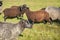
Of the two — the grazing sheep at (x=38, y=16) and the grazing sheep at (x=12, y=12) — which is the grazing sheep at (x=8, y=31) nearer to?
the grazing sheep at (x=38, y=16)

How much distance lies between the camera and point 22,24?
11500 mm

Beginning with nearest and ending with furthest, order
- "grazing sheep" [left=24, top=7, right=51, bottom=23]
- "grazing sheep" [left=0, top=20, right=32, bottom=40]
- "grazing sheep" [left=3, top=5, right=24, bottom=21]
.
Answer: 1. "grazing sheep" [left=0, top=20, right=32, bottom=40]
2. "grazing sheep" [left=24, top=7, right=51, bottom=23]
3. "grazing sheep" [left=3, top=5, right=24, bottom=21]

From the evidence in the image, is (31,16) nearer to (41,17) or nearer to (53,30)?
(41,17)

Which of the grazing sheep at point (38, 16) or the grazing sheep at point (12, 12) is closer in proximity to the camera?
the grazing sheep at point (38, 16)

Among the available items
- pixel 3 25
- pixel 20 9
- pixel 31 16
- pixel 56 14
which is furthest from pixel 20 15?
pixel 3 25

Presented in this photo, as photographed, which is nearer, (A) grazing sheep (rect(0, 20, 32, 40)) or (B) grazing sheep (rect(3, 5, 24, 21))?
(A) grazing sheep (rect(0, 20, 32, 40))

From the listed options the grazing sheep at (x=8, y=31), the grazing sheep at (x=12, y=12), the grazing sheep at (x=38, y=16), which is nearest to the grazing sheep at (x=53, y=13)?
the grazing sheep at (x=38, y=16)

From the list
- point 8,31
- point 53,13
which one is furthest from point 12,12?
point 8,31

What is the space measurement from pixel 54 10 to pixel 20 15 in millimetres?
2785

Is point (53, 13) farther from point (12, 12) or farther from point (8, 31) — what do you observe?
point (8, 31)

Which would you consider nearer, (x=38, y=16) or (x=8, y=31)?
(x=8, y=31)

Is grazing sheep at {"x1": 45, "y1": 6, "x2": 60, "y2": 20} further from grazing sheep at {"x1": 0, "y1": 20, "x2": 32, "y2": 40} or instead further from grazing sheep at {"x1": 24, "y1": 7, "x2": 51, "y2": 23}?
grazing sheep at {"x1": 0, "y1": 20, "x2": 32, "y2": 40}

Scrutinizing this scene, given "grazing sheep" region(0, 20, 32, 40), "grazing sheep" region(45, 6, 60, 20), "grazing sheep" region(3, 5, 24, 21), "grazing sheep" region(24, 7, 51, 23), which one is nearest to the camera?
"grazing sheep" region(0, 20, 32, 40)

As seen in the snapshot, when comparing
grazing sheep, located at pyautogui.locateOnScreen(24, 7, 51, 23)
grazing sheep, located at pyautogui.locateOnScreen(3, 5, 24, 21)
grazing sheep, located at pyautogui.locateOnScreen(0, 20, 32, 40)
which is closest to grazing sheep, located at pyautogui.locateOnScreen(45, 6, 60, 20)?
grazing sheep, located at pyautogui.locateOnScreen(24, 7, 51, 23)
